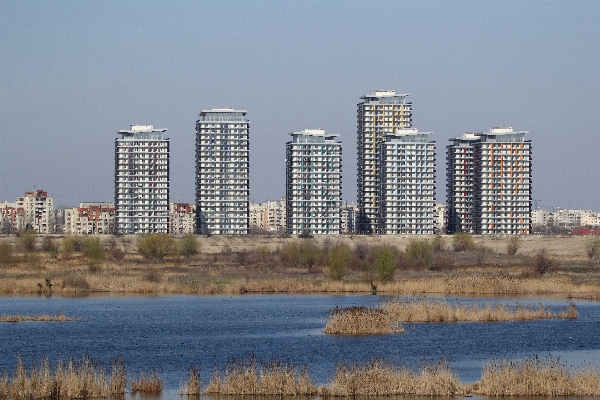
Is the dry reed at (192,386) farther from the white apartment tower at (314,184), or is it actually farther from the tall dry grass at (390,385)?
the white apartment tower at (314,184)

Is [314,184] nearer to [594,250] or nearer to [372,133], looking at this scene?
[372,133]

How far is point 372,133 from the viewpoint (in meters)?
162

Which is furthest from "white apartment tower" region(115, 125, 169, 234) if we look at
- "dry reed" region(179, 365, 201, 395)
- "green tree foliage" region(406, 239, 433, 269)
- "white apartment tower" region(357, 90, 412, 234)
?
"dry reed" region(179, 365, 201, 395)

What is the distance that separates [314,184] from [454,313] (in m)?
104

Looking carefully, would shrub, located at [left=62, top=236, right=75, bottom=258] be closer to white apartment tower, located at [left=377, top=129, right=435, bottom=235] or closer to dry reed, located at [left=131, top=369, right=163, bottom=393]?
white apartment tower, located at [left=377, top=129, right=435, bottom=235]

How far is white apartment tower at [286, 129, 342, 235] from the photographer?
506 ft

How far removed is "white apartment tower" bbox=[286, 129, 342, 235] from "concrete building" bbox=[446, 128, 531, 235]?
21571 mm

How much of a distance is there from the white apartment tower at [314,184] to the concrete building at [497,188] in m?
21.6

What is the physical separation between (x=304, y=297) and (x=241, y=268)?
26.8 metres

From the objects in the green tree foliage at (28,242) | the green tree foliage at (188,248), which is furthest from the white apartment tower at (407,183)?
the green tree foliage at (28,242)

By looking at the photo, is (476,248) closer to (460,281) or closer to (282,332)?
(460,281)

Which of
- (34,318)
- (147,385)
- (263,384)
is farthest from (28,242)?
(263,384)

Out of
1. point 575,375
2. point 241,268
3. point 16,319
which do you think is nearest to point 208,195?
point 241,268

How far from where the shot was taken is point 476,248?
13112 cm
